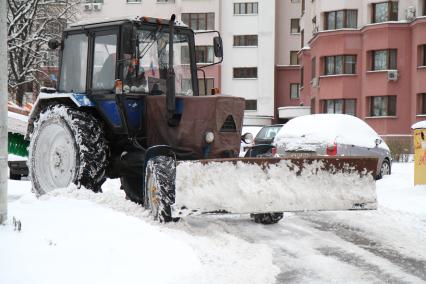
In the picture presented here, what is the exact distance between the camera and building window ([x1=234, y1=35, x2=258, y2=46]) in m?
47.6

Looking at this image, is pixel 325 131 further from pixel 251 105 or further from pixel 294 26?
pixel 294 26

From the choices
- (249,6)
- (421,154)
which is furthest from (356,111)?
(421,154)

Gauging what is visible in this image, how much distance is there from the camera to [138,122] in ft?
28.1

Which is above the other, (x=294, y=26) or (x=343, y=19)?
(x=294, y=26)

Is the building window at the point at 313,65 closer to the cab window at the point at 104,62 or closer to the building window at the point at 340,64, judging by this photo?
the building window at the point at 340,64

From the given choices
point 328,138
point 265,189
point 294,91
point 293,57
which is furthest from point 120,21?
point 293,57

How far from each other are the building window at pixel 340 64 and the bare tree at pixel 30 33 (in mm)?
14674

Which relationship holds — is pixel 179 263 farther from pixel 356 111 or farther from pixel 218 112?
pixel 356 111

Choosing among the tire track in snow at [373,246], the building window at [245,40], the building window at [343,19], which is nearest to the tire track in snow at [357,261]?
the tire track in snow at [373,246]

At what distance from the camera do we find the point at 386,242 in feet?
24.4

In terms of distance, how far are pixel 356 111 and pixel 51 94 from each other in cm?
2797

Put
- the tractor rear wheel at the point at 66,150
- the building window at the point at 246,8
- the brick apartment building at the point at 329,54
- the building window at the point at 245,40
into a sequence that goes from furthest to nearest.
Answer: the building window at the point at 245,40
the building window at the point at 246,8
the brick apartment building at the point at 329,54
the tractor rear wheel at the point at 66,150

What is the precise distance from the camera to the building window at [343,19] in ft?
117

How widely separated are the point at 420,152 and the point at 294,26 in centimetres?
3920
